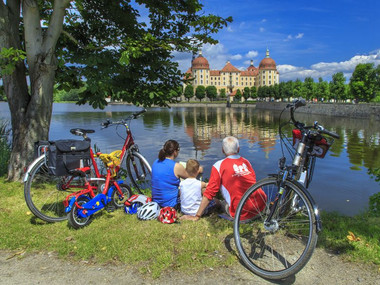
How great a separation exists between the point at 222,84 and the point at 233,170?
188m

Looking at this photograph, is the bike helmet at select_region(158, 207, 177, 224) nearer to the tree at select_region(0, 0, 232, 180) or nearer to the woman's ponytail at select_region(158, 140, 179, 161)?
the woman's ponytail at select_region(158, 140, 179, 161)

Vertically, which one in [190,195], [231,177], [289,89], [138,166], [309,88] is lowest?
[190,195]

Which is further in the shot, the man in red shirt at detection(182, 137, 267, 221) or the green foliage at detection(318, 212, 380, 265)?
the man in red shirt at detection(182, 137, 267, 221)

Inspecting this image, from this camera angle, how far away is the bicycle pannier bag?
4418mm

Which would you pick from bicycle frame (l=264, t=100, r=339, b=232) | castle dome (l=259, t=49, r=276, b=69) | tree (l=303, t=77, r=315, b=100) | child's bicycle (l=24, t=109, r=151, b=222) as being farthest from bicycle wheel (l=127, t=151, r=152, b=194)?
castle dome (l=259, t=49, r=276, b=69)

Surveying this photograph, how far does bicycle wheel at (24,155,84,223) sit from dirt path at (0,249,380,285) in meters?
1.14

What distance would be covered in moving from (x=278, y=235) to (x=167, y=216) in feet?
5.40

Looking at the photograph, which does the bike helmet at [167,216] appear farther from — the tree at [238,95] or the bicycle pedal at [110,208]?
the tree at [238,95]

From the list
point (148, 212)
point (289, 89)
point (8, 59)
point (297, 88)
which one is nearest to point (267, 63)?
point (289, 89)

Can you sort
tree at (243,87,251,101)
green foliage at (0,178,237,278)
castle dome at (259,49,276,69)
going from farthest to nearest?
1. castle dome at (259,49,276,69)
2. tree at (243,87,251,101)
3. green foliage at (0,178,237,278)

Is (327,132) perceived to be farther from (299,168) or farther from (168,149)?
(168,149)

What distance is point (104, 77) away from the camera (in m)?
7.04

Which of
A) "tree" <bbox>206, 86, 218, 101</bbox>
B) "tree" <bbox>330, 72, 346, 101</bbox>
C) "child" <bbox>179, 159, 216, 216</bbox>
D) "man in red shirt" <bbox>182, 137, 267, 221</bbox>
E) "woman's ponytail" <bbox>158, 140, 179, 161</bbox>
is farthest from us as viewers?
"tree" <bbox>206, 86, 218, 101</bbox>

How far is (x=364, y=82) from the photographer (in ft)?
232
